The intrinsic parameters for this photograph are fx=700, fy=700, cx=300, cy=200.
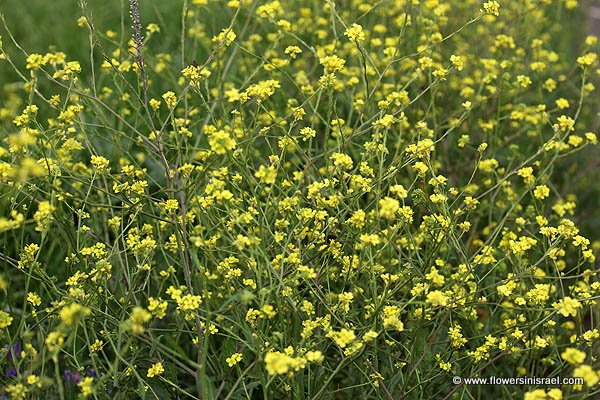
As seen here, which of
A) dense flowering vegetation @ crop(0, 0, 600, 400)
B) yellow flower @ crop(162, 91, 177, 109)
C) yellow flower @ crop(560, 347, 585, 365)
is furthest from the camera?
yellow flower @ crop(162, 91, 177, 109)

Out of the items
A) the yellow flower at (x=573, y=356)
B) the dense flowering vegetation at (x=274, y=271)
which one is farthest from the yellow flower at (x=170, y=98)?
the yellow flower at (x=573, y=356)

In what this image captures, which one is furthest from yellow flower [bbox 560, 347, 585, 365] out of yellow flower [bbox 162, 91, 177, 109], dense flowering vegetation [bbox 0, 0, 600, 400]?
yellow flower [bbox 162, 91, 177, 109]

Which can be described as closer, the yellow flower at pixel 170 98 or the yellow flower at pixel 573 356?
the yellow flower at pixel 573 356

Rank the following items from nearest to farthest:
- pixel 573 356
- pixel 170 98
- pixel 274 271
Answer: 1. pixel 573 356
2. pixel 274 271
3. pixel 170 98

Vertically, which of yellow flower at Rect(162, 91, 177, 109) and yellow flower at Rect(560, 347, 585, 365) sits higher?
yellow flower at Rect(162, 91, 177, 109)

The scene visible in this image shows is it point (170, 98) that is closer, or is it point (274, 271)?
point (274, 271)

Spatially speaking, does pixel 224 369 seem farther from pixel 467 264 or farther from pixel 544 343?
pixel 544 343

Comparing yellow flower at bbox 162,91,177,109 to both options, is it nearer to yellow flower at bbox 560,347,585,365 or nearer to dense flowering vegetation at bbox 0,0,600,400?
dense flowering vegetation at bbox 0,0,600,400

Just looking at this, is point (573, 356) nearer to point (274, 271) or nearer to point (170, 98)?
point (274, 271)

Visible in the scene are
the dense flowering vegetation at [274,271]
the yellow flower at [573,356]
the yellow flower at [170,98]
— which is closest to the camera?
the yellow flower at [573,356]

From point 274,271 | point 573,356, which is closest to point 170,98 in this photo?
point 274,271

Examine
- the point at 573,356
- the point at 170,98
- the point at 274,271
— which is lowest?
the point at 573,356

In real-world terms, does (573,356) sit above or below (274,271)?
below

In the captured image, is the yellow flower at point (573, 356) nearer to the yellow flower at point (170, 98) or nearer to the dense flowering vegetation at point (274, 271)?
the dense flowering vegetation at point (274, 271)
